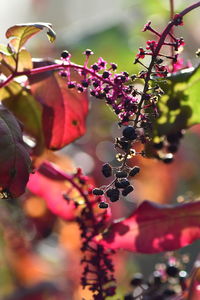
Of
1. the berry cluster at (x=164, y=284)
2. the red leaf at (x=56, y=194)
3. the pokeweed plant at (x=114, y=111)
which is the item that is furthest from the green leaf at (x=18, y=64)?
the berry cluster at (x=164, y=284)

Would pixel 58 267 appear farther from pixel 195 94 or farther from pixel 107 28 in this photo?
pixel 195 94

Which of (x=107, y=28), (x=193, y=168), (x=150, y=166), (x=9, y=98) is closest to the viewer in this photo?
(x=9, y=98)

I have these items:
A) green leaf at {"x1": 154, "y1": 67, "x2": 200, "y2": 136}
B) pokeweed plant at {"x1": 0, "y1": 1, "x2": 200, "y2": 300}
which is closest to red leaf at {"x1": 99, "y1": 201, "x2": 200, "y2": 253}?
pokeweed plant at {"x1": 0, "y1": 1, "x2": 200, "y2": 300}

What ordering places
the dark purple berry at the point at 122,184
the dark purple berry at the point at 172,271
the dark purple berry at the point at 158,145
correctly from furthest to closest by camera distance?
1. the dark purple berry at the point at 172,271
2. the dark purple berry at the point at 158,145
3. the dark purple berry at the point at 122,184

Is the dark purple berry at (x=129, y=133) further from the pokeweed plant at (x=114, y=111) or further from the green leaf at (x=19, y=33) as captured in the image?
the green leaf at (x=19, y=33)

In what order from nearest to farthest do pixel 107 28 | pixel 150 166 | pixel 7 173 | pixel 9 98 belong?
pixel 7 173 < pixel 9 98 < pixel 150 166 < pixel 107 28

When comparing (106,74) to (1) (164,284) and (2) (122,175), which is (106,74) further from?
(1) (164,284)

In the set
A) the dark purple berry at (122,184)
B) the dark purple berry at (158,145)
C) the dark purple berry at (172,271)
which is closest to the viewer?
the dark purple berry at (122,184)

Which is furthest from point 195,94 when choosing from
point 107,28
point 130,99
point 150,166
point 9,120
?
point 107,28
